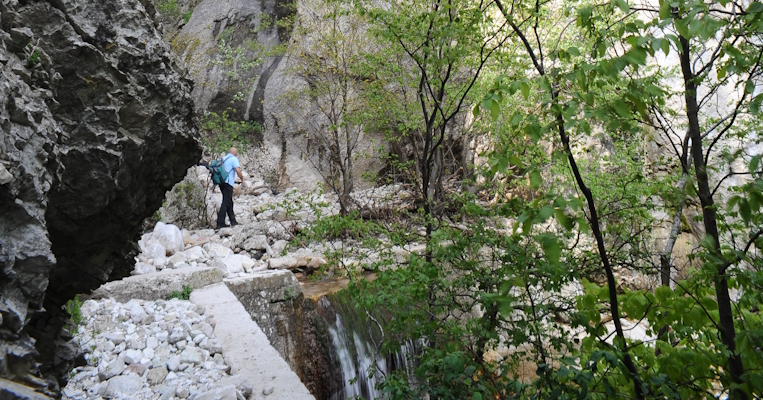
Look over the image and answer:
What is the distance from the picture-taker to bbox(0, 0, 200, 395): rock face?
1840 millimetres

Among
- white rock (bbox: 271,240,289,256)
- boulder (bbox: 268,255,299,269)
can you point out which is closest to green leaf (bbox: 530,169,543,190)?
boulder (bbox: 268,255,299,269)

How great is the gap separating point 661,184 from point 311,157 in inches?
498

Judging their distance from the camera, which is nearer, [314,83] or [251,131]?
[314,83]

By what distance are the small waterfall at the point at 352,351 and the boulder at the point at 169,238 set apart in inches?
112

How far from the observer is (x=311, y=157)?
1573 cm

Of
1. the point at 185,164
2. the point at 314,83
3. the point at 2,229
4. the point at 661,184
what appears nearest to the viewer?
the point at 2,229

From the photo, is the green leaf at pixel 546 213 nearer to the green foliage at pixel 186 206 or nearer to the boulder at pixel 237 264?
the boulder at pixel 237 264

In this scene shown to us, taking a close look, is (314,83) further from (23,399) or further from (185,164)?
(23,399)

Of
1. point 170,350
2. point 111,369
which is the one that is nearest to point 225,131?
point 170,350

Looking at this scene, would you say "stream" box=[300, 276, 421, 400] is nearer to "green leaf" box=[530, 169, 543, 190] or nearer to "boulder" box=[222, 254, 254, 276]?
"boulder" box=[222, 254, 254, 276]

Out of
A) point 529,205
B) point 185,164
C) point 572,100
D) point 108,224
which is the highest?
point 185,164

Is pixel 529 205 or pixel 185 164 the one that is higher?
pixel 185 164

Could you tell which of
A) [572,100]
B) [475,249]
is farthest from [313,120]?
[572,100]

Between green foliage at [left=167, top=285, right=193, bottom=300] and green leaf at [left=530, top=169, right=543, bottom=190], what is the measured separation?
A: 492 centimetres
